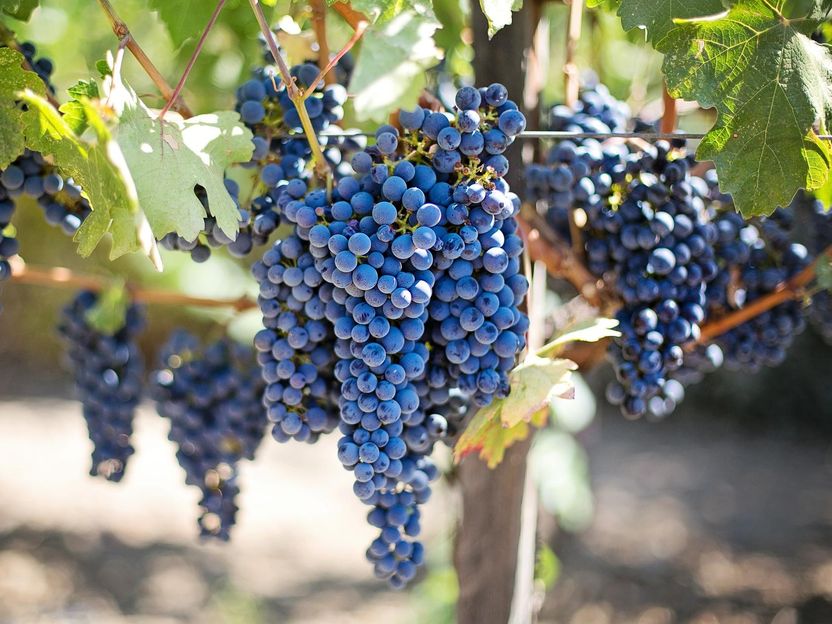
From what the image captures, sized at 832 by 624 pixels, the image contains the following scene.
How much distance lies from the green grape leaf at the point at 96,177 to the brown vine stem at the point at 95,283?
48cm

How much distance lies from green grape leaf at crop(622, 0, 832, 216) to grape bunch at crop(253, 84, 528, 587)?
21 cm

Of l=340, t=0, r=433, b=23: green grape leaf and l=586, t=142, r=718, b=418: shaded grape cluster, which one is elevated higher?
l=340, t=0, r=433, b=23: green grape leaf

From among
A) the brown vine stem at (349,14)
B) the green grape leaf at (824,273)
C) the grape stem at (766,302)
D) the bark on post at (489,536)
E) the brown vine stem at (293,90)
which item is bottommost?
the bark on post at (489,536)

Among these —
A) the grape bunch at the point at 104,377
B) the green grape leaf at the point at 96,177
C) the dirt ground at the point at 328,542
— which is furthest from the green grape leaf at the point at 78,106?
the dirt ground at the point at 328,542

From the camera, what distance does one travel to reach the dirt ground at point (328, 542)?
342 cm

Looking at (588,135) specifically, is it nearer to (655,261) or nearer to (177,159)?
(655,261)

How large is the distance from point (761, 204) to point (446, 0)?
2.49 ft

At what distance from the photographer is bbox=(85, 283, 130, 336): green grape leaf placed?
151 centimetres

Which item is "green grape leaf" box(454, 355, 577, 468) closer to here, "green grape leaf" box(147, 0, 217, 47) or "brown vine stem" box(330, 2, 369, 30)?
"brown vine stem" box(330, 2, 369, 30)

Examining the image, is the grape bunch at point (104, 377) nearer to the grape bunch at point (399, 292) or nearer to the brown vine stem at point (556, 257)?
the grape bunch at point (399, 292)

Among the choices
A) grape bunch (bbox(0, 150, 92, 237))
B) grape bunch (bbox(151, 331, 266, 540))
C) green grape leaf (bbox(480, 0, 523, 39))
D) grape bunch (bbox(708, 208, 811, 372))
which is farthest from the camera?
grape bunch (bbox(151, 331, 266, 540))

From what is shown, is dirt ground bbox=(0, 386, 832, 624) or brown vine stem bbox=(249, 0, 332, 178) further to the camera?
dirt ground bbox=(0, 386, 832, 624)

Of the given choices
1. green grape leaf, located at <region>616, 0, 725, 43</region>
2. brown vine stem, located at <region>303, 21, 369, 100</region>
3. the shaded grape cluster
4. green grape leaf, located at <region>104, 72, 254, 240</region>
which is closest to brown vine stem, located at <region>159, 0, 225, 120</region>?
green grape leaf, located at <region>104, 72, 254, 240</region>

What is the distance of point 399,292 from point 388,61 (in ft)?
1.04
